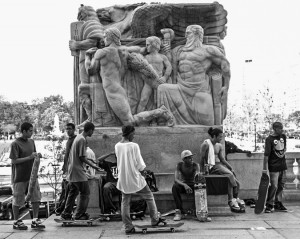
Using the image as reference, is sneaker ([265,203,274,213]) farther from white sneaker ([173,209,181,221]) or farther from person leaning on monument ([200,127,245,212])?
white sneaker ([173,209,181,221])

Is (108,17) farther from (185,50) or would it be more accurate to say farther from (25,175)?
(25,175)

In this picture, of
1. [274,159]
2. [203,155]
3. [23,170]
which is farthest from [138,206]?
[274,159]

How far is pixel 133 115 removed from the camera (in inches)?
408

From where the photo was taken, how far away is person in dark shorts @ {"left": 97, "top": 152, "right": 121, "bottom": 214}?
28.5ft

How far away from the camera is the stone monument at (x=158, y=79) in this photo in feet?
33.0

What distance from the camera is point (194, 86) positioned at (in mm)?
10336

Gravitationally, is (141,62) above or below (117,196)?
above

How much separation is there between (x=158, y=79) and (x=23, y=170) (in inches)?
149

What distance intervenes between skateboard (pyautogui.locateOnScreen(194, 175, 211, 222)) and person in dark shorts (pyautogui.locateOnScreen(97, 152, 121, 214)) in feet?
4.88

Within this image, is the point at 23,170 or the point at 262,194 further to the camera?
the point at 262,194

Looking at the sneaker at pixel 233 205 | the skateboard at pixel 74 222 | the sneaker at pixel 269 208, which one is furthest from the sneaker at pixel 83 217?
the sneaker at pixel 269 208

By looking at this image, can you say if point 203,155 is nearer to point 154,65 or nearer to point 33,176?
point 154,65

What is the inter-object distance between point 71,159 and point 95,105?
2.43 metres

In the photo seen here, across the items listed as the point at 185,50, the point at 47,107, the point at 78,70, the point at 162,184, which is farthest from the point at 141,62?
the point at 47,107
